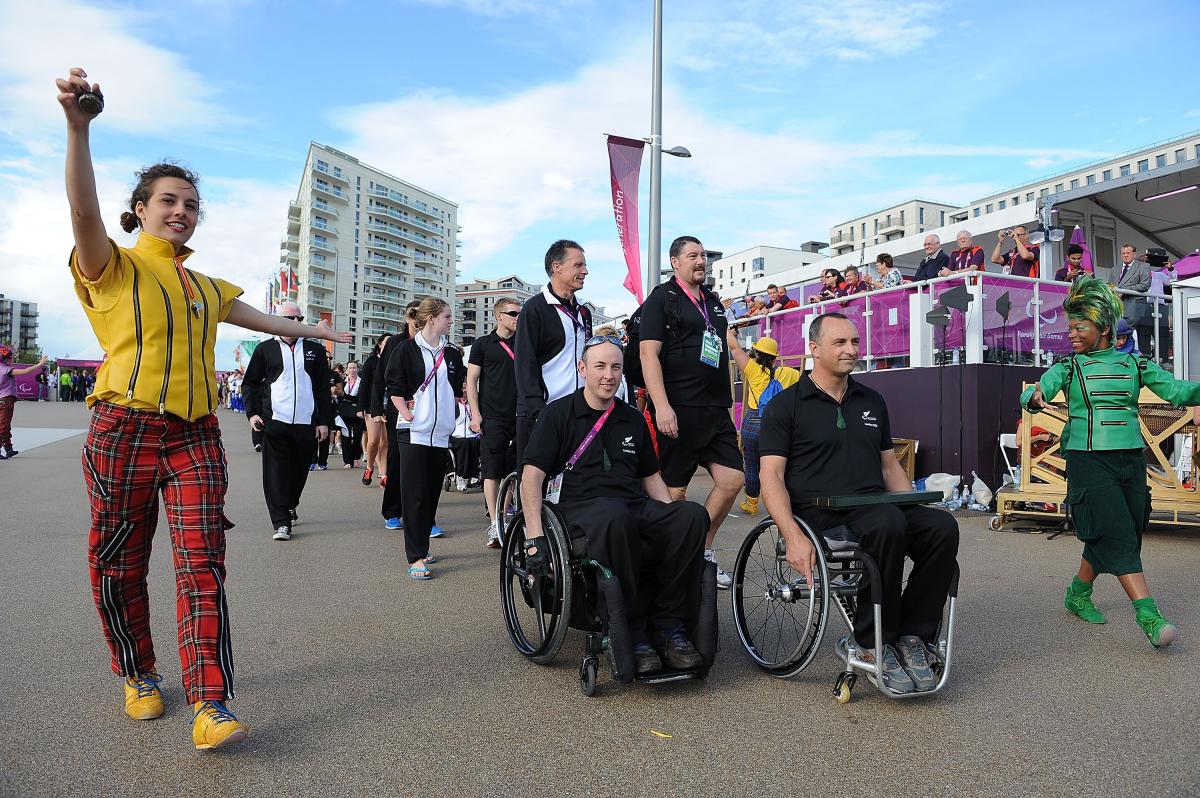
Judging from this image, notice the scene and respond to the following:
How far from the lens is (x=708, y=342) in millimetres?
4758

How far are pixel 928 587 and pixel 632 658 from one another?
3.93ft

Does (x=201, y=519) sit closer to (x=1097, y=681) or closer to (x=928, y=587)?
(x=928, y=587)

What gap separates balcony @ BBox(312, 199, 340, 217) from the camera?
101 meters

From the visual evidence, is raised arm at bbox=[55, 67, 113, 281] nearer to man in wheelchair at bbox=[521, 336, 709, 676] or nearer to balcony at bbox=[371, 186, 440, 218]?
man in wheelchair at bbox=[521, 336, 709, 676]

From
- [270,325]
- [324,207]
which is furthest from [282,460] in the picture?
[324,207]

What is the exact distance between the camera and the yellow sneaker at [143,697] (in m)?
2.93

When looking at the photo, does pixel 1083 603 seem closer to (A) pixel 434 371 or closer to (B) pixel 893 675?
(B) pixel 893 675

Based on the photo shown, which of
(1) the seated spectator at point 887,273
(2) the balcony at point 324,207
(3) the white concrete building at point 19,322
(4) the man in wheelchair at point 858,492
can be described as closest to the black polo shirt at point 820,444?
(4) the man in wheelchair at point 858,492

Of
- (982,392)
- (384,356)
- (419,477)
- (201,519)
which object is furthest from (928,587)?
(982,392)

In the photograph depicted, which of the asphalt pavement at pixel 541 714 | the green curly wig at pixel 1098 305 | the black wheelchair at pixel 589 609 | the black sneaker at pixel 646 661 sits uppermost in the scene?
the green curly wig at pixel 1098 305

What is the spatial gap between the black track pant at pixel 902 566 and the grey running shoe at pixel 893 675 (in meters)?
0.08

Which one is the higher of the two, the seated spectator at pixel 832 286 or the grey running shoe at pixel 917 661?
the seated spectator at pixel 832 286

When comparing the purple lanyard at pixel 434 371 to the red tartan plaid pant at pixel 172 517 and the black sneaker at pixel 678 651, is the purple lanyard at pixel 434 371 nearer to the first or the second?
the red tartan plaid pant at pixel 172 517

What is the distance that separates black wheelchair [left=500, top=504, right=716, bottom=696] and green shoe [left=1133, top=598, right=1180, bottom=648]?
217 centimetres
